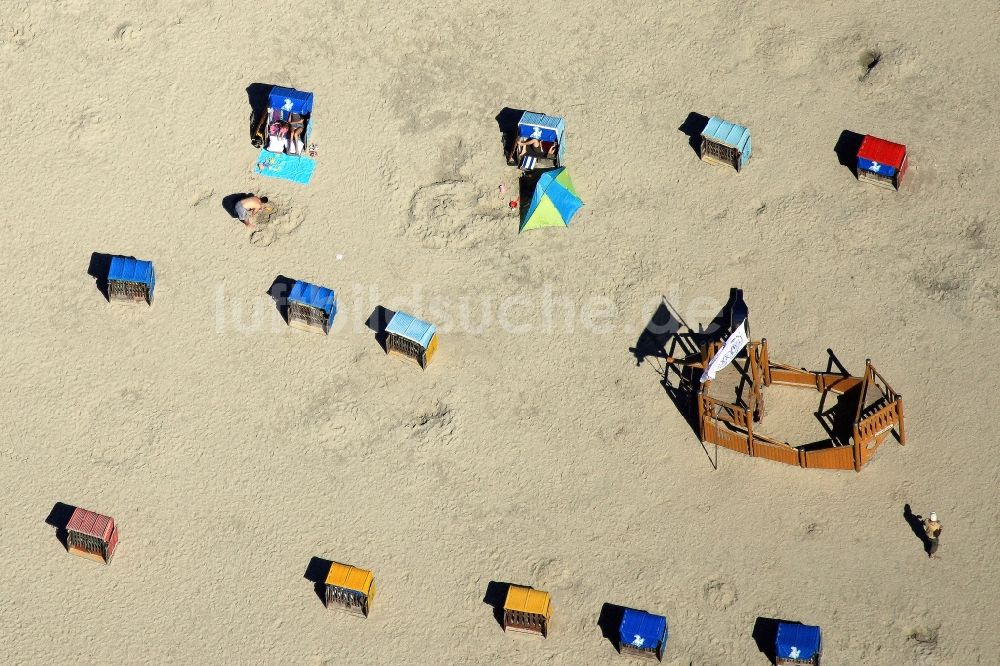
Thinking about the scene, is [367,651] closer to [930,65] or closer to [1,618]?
[1,618]

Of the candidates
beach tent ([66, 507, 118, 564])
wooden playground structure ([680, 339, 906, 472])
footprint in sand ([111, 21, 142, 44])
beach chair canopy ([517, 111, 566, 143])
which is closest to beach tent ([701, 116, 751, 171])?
beach chair canopy ([517, 111, 566, 143])

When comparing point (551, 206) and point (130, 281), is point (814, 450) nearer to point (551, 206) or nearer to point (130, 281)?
point (551, 206)

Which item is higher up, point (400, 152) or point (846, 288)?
point (400, 152)

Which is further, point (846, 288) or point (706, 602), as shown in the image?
point (846, 288)

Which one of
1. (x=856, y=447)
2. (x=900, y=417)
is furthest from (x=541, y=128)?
(x=900, y=417)

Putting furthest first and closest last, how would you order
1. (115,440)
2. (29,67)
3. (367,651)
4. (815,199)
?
(29,67), (815,199), (115,440), (367,651)

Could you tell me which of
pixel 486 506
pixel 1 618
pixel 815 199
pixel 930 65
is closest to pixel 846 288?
pixel 815 199

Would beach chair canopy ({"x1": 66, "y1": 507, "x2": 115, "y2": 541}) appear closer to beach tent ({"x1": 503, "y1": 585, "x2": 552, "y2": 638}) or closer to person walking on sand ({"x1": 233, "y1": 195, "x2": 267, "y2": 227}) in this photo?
person walking on sand ({"x1": 233, "y1": 195, "x2": 267, "y2": 227})
